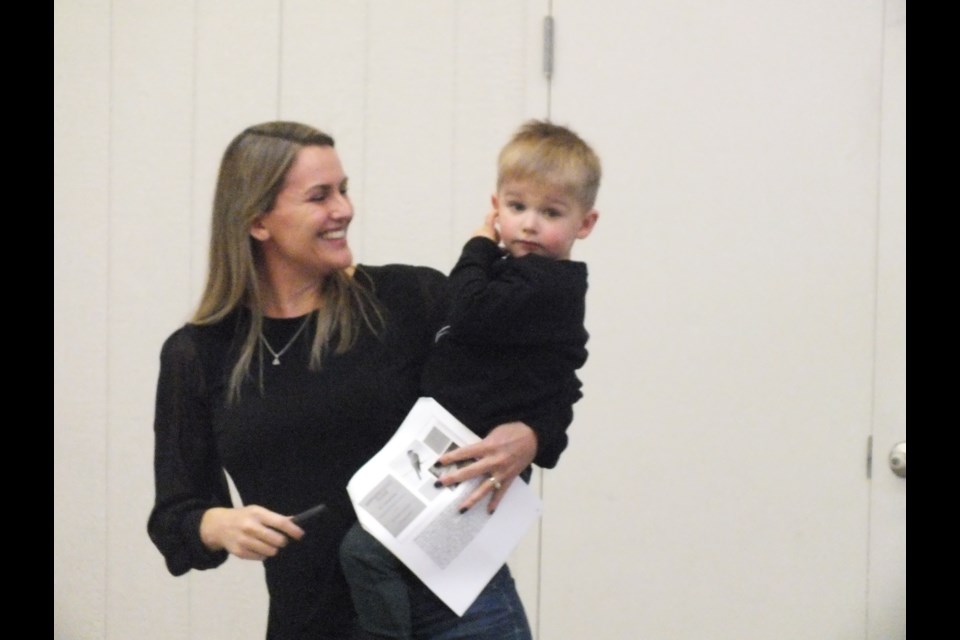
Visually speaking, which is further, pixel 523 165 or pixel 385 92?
pixel 385 92

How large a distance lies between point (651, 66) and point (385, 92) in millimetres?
615

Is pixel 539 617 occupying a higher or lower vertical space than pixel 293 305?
lower

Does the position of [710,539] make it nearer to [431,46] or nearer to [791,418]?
[791,418]

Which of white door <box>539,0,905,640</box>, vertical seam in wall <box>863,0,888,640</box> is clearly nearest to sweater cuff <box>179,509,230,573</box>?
white door <box>539,0,905,640</box>

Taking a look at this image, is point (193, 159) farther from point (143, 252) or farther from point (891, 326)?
point (891, 326)

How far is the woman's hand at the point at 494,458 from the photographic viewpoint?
1.66 meters

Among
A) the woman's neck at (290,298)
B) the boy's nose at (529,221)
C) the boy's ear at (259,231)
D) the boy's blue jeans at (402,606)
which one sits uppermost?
the boy's nose at (529,221)

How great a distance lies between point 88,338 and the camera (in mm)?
2939

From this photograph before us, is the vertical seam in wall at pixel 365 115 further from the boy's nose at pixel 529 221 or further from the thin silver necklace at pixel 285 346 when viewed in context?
the boy's nose at pixel 529 221

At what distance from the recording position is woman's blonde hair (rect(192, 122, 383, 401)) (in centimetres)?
179

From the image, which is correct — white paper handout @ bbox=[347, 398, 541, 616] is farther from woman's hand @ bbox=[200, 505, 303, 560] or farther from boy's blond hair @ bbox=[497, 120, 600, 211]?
boy's blond hair @ bbox=[497, 120, 600, 211]

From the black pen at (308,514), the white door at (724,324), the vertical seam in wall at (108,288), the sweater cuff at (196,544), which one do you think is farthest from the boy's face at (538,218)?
the vertical seam in wall at (108,288)

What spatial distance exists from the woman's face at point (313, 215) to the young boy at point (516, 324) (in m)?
0.21
